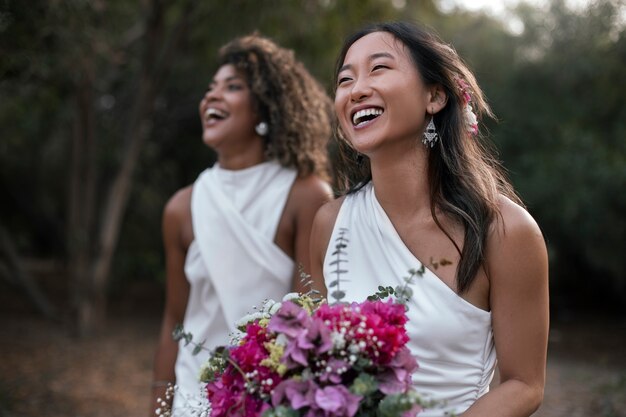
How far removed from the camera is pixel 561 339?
10688 mm

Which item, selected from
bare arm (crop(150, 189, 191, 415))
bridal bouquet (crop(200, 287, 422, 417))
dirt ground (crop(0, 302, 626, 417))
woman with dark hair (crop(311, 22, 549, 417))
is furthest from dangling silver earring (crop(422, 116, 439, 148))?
dirt ground (crop(0, 302, 626, 417))

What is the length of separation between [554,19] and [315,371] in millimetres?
10267

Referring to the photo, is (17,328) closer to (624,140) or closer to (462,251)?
(624,140)

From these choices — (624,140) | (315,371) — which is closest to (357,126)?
(315,371)

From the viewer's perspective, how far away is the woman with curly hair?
3412 mm

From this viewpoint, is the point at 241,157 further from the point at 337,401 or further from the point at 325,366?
the point at 337,401

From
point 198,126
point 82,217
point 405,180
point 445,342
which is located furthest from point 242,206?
point 198,126

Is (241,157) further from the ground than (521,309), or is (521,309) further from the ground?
(241,157)

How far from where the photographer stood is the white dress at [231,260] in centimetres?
339

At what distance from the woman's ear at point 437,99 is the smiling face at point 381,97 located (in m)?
0.01

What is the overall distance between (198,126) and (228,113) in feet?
26.0

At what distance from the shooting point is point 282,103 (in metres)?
3.77

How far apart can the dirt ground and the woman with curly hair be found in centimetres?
346

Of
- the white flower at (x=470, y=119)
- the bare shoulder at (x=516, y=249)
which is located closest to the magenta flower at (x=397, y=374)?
the bare shoulder at (x=516, y=249)
